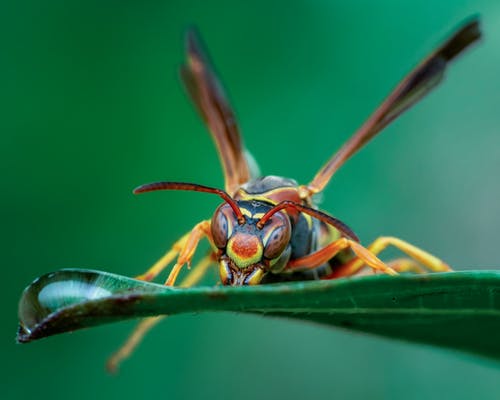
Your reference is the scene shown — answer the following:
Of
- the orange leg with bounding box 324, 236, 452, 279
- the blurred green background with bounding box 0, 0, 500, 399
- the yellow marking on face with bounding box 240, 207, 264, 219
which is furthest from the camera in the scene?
the blurred green background with bounding box 0, 0, 500, 399

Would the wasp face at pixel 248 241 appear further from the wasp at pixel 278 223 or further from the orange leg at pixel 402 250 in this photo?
the orange leg at pixel 402 250

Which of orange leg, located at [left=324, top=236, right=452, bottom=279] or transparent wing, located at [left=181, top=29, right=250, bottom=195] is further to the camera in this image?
transparent wing, located at [left=181, top=29, right=250, bottom=195]

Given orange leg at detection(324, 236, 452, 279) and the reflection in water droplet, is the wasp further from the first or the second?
the reflection in water droplet

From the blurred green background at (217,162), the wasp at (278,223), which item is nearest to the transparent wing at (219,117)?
the wasp at (278,223)

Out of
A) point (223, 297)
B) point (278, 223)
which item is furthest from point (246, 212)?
point (223, 297)

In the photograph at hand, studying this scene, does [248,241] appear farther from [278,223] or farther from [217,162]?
[217,162]

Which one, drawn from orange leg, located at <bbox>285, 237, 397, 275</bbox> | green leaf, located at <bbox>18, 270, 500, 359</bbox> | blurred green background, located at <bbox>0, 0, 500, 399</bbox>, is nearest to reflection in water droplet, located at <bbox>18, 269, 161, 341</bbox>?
green leaf, located at <bbox>18, 270, 500, 359</bbox>
